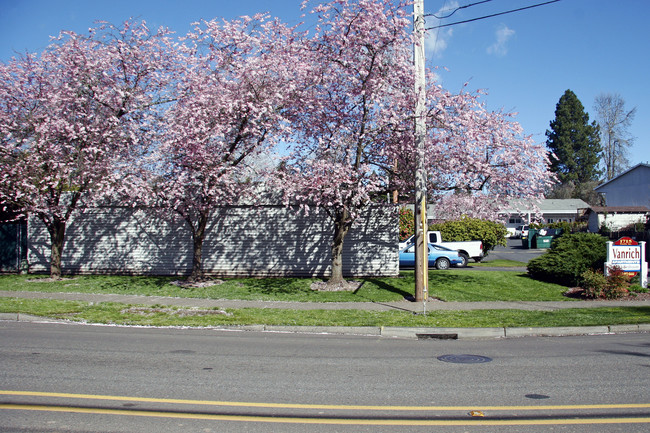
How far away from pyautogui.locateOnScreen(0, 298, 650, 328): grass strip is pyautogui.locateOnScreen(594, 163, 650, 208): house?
35595mm

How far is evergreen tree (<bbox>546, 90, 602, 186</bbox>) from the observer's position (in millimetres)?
78812

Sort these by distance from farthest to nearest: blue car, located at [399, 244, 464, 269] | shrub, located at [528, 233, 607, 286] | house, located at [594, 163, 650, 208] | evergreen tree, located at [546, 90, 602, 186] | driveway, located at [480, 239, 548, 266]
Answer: evergreen tree, located at [546, 90, 602, 186] → house, located at [594, 163, 650, 208] → driveway, located at [480, 239, 548, 266] → blue car, located at [399, 244, 464, 269] → shrub, located at [528, 233, 607, 286]

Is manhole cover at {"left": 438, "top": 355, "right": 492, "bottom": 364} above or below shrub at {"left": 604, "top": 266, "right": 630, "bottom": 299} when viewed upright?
below

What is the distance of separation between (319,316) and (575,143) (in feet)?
256

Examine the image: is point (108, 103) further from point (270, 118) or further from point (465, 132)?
point (465, 132)

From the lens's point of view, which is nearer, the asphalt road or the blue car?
the asphalt road

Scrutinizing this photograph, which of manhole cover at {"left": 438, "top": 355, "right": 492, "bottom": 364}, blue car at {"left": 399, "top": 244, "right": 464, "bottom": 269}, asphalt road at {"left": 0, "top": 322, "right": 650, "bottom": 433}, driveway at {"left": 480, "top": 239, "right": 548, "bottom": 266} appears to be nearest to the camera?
asphalt road at {"left": 0, "top": 322, "right": 650, "bottom": 433}

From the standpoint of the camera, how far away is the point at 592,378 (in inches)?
286

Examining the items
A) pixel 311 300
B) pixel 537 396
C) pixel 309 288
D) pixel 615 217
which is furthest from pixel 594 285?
pixel 615 217

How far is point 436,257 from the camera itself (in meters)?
25.2

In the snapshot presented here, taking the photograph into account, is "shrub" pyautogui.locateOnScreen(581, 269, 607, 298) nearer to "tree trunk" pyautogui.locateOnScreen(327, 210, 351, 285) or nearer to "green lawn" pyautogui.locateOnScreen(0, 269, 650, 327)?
"green lawn" pyautogui.locateOnScreen(0, 269, 650, 327)

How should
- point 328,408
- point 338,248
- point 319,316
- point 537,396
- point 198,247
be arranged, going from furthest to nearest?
point 198,247, point 338,248, point 319,316, point 537,396, point 328,408

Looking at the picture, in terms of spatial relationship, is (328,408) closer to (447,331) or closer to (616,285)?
(447,331)

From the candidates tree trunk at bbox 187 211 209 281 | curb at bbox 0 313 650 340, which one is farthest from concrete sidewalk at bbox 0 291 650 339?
tree trunk at bbox 187 211 209 281
